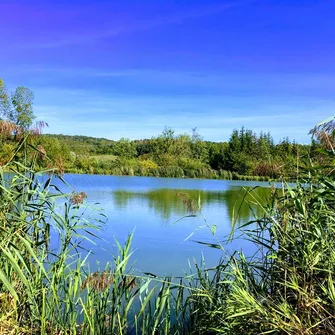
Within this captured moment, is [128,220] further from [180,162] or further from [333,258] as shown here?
[180,162]

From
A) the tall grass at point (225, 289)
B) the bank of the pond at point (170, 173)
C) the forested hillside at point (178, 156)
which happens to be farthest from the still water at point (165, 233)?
the bank of the pond at point (170, 173)

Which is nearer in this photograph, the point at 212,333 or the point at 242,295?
the point at 242,295

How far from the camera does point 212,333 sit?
2.15 meters

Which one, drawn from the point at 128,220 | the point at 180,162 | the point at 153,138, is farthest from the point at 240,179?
A: the point at 128,220

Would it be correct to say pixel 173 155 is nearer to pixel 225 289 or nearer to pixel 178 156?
pixel 178 156

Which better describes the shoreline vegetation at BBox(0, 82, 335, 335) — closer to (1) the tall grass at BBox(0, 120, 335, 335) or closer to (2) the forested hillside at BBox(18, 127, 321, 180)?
(1) the tall grass at BBox(0, 120, 335, 335)

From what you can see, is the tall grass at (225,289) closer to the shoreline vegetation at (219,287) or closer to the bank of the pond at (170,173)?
the shoreline vegetation at (219,287)

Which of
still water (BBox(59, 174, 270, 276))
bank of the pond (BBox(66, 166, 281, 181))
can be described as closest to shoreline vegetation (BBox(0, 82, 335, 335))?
still water (BBox(59, 174, 270, 276))

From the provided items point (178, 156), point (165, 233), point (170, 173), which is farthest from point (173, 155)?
point (165, 233)

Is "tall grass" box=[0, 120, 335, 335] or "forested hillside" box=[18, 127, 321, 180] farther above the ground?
"forested hillside" box=[18, 127, 321, 180]

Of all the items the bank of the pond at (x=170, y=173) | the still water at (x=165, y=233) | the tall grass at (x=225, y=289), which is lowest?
the still water at (x=165, y=233)

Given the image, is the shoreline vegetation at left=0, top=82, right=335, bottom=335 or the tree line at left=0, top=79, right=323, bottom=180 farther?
the tree line at left=0, top=79, right=323, bottom=180

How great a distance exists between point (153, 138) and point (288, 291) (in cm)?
3558

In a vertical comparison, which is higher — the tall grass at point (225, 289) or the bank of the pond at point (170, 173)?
the bank of the pond at point (170, 173)
